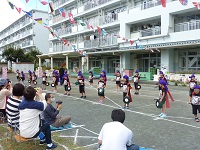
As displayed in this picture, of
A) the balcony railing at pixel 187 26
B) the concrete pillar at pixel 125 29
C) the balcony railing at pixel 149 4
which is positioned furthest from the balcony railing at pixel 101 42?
the balcony railing at pixel 187 26

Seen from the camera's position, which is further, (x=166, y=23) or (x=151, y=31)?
(x=151, y=31)

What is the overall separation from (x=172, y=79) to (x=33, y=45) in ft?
131

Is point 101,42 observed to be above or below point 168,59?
above

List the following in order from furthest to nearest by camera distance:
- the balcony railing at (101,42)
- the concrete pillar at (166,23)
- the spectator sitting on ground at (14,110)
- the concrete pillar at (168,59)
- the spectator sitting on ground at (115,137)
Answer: the balcony railing at (101,42), the concrete pillar at (168,59), the concrete pillar at (166,23), the spectator sitting on ground at (14,110), the spectator sitting on ground at (115,137)

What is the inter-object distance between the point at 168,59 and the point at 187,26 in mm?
3666

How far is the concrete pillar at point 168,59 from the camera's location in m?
21.1

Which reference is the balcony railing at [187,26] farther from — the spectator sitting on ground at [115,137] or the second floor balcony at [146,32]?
the spectator sitting on ground at [115,137]

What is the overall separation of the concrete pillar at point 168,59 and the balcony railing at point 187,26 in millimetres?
2284

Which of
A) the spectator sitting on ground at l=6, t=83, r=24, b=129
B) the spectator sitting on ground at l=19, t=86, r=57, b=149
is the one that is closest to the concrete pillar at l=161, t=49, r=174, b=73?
the spectator sitting on ground at l=6, t=83, r=24, b=129

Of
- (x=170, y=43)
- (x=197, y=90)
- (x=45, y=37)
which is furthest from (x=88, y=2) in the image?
(x=197, y=90)

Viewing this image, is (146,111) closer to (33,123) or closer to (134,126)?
(134,126)

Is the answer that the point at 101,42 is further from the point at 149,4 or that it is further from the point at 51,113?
the point at 51,113

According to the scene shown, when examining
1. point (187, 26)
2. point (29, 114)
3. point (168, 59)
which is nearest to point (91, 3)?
point (168, 59)

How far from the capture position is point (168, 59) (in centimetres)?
2105
